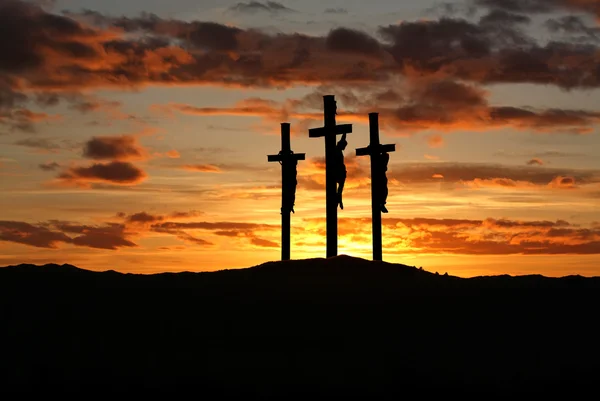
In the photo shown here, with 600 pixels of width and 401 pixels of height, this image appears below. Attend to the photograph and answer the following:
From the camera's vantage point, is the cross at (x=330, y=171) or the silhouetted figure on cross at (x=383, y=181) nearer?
the cross at (x=330, y=171)

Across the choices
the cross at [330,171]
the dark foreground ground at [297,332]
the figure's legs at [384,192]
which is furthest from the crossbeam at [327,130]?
the dark foreground ground at [297,332]

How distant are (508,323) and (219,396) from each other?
738 cm

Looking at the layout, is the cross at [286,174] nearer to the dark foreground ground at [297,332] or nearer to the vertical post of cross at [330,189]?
the vertical post of cross at [330,189]

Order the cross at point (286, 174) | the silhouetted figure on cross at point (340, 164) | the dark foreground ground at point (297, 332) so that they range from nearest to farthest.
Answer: the dark foreground ground at point (297, 332) → the silhouetted figure on cross at point (340, 164) → the cross at point (286, 174)

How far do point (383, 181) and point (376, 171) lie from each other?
35cm

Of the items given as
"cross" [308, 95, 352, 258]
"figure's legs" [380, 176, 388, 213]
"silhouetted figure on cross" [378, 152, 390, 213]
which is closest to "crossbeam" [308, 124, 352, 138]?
"cross" [308, 95, 352, 258]

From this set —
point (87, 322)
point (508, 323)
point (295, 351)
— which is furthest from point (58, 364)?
point (508, 323)

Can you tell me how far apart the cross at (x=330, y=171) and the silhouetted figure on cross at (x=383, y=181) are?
130 centimetres

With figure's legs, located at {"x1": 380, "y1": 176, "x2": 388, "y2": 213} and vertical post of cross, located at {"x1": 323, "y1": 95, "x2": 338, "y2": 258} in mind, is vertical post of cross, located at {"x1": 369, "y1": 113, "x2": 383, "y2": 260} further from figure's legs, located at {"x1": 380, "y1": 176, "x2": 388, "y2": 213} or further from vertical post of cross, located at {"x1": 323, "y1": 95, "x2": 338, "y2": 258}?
vertical post of cross, located at {"x1": 323, "y1": 95, "x2": 338, "y2": 258}

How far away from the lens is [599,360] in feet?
66.5

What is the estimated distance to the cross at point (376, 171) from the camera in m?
26.7

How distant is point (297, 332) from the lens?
806 inches

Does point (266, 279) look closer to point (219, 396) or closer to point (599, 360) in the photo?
point (219, 396)

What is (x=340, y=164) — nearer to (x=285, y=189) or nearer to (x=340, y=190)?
(x=340, y=190)
